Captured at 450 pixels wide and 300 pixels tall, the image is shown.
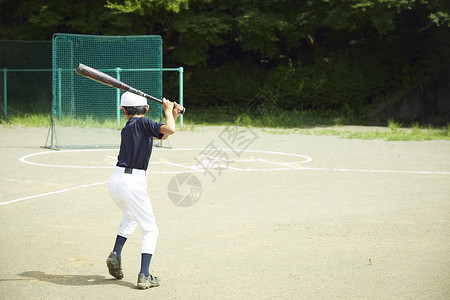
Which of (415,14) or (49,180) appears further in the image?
(415,14)

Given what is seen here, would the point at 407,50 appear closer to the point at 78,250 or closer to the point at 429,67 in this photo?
the point at 429,67

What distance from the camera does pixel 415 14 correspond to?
93.7ft

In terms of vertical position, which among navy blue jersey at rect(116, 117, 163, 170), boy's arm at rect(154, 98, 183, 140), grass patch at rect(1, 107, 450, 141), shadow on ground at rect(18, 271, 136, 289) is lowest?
shadow on ground at rect(18, 271, 136, 289)

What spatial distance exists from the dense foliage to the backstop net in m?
Answer: 2.82

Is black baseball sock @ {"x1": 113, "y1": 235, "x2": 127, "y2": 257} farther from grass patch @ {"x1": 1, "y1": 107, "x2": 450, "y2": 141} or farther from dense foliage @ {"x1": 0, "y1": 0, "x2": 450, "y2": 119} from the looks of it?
dense foliage @ {"x1": 0, "y1": 0, "x2": 450, "y2": 119}

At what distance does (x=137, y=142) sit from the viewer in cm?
588

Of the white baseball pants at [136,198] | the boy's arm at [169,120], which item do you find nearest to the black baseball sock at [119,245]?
the white baseball pants at [136,198]

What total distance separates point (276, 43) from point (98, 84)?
10511 mm

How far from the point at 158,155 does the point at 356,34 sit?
16828 millimetres

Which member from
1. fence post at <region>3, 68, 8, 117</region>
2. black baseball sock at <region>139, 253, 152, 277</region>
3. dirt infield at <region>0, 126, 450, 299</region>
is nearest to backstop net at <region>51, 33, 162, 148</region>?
fence post at <region>3, 68, 8, 117</region>

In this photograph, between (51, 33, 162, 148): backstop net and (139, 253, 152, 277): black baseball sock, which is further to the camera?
(51, 33, 162, 148): backstop net

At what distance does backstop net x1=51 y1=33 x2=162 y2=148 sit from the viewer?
20.5m

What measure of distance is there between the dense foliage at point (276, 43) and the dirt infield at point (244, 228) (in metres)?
12.4

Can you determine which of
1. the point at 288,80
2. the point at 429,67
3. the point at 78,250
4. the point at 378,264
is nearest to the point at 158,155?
the point at 78,250
